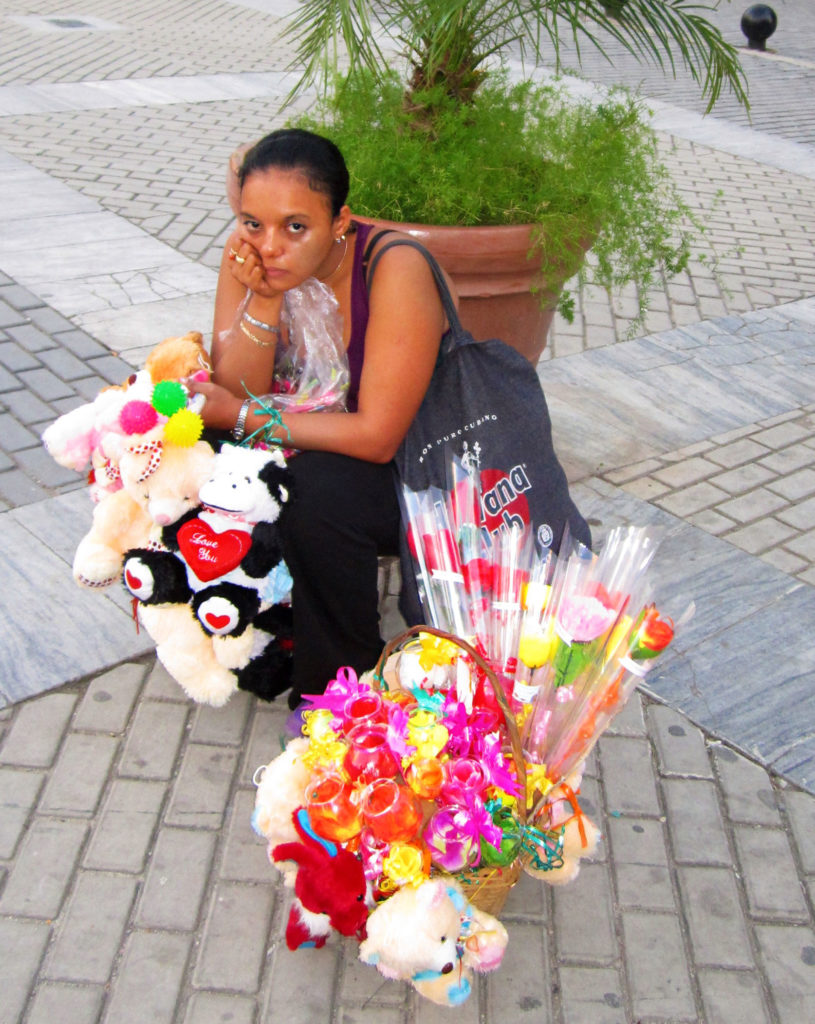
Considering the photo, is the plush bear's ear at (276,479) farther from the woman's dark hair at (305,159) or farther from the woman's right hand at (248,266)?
the woman's dark hair at (305,159)

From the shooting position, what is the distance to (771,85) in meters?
10.7

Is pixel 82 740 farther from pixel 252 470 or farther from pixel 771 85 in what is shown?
pixel 771 85

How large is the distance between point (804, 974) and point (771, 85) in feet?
35.3

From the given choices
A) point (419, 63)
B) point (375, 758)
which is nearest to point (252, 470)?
point (375, 758)

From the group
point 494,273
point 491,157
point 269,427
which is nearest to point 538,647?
point 269,427

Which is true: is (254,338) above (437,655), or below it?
above

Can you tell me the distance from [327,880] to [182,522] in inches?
35.1

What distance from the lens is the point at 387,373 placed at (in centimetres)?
235

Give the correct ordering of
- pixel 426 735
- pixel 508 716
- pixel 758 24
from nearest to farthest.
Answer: pixel 508 716 → pixel 426 735 → pixel 758 24


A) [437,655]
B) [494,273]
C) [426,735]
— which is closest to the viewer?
[426,735]

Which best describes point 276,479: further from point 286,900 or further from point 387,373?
point 286,900

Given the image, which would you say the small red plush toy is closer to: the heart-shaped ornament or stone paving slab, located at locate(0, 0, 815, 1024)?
stone paving slab, located at locate(0, 0, 815, 1024)

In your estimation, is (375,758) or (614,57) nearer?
(375,758)

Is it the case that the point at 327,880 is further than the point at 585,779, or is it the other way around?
the point at 585,779
